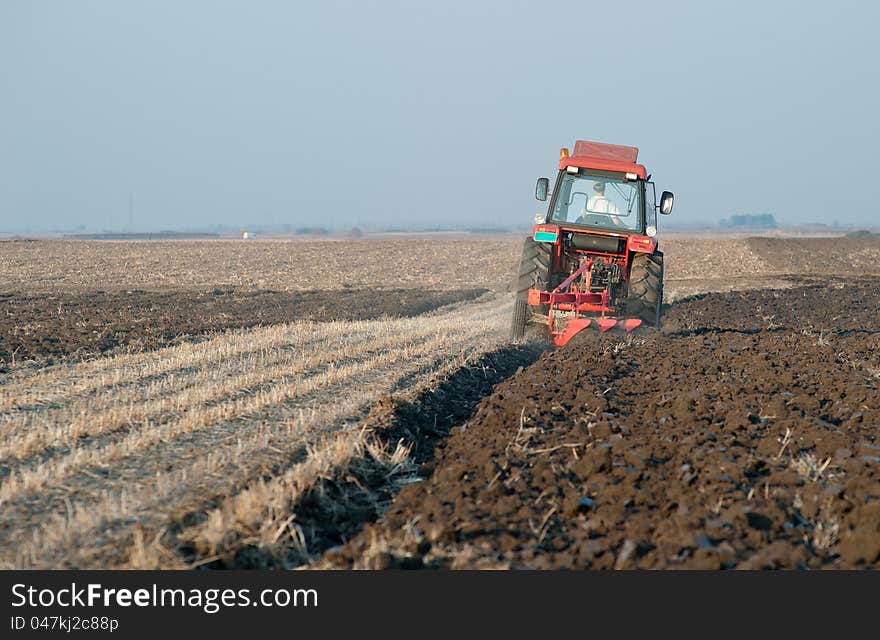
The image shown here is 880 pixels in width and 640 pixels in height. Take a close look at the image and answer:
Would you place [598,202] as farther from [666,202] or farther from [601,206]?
[666,202]

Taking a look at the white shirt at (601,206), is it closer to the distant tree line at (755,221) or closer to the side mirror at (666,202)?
the side mirror at (666,202)

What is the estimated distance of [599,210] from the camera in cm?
1329

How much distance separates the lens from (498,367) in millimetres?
11641

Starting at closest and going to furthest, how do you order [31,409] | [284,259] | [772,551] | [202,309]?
[772,551]
[31,409]
[202,309]
[284,259]

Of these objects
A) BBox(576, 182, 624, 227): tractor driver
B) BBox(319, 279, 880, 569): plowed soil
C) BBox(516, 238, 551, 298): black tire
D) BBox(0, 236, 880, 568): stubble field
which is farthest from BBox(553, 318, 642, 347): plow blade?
BBox(319, 279, 880, 569): plowed soil

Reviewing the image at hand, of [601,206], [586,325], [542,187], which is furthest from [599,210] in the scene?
[586,325]

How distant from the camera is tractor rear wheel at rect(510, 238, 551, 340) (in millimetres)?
13031

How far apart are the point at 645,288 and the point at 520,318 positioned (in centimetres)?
184

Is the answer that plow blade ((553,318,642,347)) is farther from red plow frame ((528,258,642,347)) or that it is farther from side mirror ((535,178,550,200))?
side mirror ((535,178,550,200))

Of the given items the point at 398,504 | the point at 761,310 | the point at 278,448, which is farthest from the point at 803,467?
the point at 761,310

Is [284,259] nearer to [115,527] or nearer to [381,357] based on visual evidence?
[381,357]

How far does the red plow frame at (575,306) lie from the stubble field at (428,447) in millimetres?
257

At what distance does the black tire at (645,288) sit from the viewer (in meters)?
13.0

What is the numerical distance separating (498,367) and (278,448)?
5.17 m
